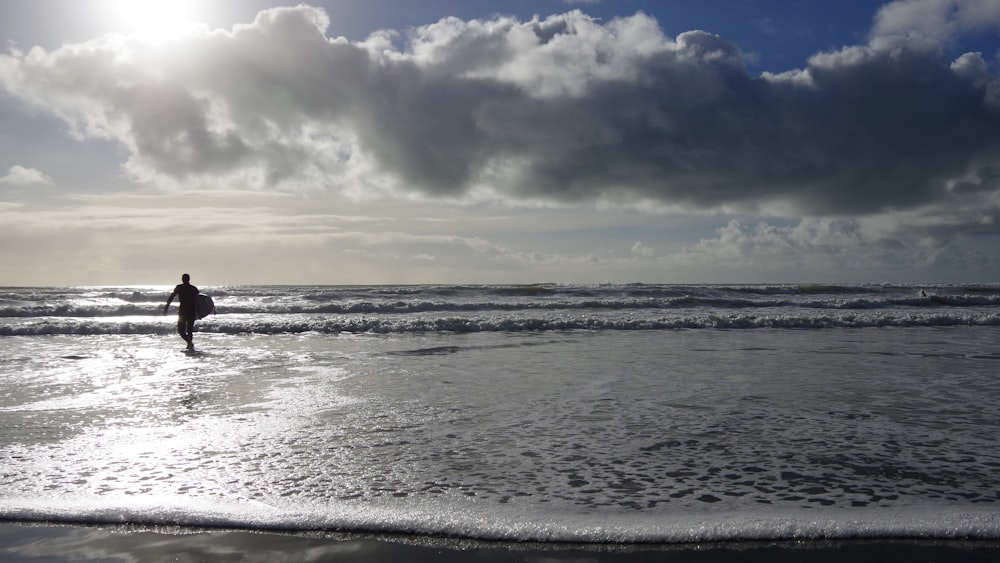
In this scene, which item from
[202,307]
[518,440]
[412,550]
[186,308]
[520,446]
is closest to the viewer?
[412,550]

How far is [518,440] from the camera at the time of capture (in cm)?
707

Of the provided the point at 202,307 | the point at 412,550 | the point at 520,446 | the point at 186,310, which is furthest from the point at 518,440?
the point at 202,307

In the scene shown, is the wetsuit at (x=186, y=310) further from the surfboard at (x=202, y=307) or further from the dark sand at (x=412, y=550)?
the dark sand at (x=412, y=550)

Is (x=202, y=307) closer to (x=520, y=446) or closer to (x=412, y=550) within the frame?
(x=520, y=446)

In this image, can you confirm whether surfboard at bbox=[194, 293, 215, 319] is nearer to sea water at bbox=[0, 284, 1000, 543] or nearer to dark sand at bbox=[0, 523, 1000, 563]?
sea water at bbox=[0, 284, 1000, 543]

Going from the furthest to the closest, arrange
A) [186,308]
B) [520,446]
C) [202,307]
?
[202,307] → [186,308] → [520,446]

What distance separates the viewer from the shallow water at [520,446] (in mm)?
4754

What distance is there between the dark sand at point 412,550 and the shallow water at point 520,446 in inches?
5.5

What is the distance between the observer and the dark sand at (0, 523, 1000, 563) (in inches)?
161

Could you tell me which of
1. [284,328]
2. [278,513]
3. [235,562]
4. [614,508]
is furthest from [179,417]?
[284,328]

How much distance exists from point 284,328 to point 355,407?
14883 mm

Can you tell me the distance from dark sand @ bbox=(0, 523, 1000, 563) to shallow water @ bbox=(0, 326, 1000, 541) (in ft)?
0.46

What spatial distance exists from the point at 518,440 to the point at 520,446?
0.82 ft

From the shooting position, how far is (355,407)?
9.03 m
